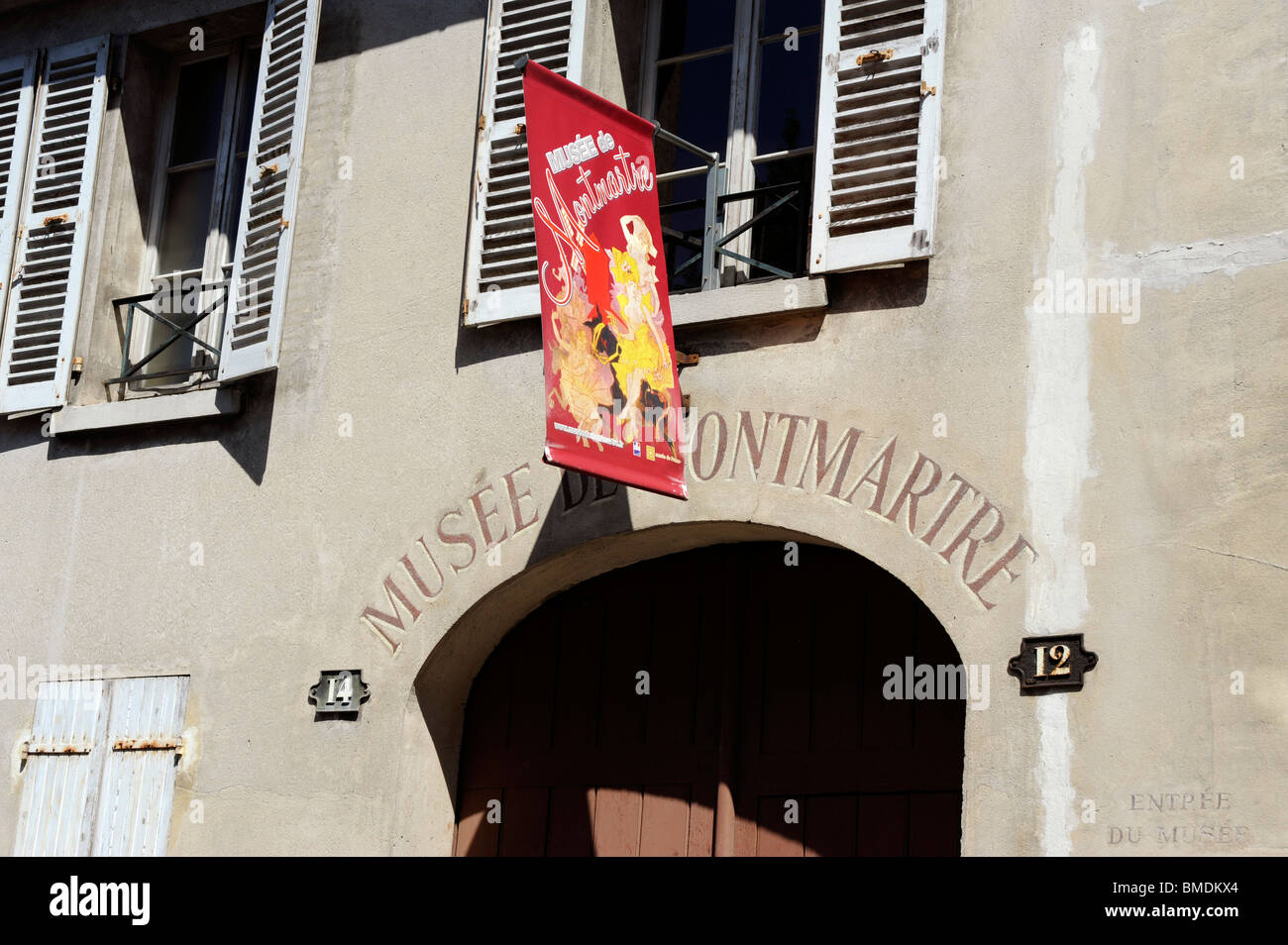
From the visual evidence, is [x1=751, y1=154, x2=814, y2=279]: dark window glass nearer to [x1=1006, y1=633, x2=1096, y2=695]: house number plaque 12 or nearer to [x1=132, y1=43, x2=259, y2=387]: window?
[x1=1006, y1=633, x2=1096, y2=695]: house number plaque 12

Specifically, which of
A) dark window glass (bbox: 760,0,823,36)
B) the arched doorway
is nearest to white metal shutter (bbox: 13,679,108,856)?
the arched doorway

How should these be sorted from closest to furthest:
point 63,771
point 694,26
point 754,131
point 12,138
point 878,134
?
point 878,134 → point 754,131 → point 694,26 → point 63,771 → point 12,138

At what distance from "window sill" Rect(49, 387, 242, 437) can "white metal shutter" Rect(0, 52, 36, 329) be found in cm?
71

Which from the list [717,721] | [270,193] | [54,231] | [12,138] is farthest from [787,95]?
[12,138]

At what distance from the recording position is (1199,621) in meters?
5.84

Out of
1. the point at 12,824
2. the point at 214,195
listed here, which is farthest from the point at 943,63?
the point at 12,824

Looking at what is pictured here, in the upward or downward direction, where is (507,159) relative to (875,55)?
downward

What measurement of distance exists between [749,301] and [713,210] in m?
0.61

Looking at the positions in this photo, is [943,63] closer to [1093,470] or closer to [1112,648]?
[1093,470]

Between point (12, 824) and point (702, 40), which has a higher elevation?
point (702, 40)

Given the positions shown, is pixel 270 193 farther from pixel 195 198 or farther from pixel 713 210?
pixel 713 210

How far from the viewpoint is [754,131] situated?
753 cm

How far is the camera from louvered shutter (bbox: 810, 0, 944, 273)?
6.68 m
